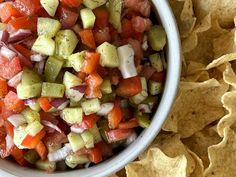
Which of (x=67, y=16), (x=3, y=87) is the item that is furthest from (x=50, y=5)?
(x=3, y=87)

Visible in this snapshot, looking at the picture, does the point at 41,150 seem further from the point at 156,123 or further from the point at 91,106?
the point at 156,123

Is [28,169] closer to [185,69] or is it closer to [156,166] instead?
[156,166]

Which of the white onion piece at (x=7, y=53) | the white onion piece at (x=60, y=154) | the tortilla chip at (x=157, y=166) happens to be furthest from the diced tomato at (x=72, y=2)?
the tortilla chip at (x=157, y=166)

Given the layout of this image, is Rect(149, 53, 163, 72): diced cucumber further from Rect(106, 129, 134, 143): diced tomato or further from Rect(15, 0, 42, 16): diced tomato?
Rect(15, 0, 42, 16): diced tomato

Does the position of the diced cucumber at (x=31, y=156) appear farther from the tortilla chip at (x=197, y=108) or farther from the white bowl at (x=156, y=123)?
the tortilla chip at (x=197, y=108)

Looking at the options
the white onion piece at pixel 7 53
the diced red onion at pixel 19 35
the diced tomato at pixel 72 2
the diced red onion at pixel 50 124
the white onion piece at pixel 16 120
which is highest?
the diced tomato at pixel 72 2

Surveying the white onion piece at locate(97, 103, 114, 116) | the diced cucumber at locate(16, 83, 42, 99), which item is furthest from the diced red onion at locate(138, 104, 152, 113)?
the diced cucumber at locate(16, 83, 42, 99)
